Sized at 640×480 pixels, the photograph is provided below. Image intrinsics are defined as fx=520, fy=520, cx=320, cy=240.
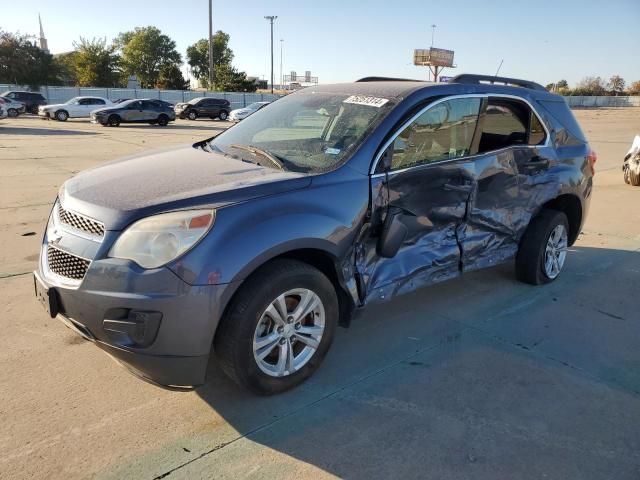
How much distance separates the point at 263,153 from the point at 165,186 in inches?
32.1

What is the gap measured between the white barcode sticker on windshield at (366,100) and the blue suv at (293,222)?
0.02 meters

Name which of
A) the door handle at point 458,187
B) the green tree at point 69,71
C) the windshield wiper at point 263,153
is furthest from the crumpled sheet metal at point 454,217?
the green tree at point 69,71

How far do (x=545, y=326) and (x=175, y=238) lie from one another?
3069 mm

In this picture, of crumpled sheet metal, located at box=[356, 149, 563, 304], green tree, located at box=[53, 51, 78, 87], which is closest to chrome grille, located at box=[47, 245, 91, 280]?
crumpled sheet metal, located at box=[356, 149, 563, 304]

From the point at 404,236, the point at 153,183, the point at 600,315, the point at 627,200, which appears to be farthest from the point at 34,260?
the point at 627,200

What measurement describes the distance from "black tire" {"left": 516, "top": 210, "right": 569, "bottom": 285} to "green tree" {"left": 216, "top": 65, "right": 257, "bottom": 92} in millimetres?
66111

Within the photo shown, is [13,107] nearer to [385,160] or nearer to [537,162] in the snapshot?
[537,162]

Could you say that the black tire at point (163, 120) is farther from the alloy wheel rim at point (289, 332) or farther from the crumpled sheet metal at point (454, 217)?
the alloy wheel rim at point (289, 332)

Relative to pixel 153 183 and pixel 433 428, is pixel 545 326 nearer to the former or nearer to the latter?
pixel 433 428

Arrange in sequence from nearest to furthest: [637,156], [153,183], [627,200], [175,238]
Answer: [175,238], [153,183], [627,200], [637,156]

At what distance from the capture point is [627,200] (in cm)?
947

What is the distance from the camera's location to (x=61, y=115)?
30.5m

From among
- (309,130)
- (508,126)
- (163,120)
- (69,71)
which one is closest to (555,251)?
(508,126)

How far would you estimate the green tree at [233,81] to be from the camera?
67.1 m
